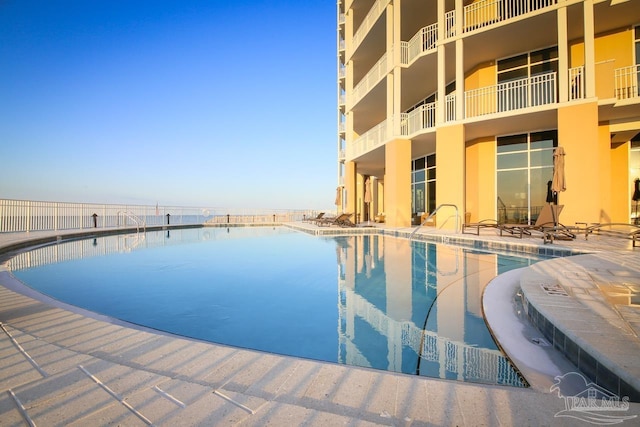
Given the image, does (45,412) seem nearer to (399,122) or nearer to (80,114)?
(399,122)

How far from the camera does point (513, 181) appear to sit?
458 inches

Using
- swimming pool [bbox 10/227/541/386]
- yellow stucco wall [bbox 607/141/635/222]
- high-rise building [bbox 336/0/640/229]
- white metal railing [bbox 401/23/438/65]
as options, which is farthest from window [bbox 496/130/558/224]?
swimming pool [bbox 10/227/541/386]

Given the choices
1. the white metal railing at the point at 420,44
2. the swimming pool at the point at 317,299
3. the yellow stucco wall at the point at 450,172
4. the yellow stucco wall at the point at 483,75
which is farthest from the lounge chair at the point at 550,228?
the white metal railing at the point at 420,44

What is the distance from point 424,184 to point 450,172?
→ 418 cm

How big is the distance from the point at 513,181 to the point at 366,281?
33.1ft

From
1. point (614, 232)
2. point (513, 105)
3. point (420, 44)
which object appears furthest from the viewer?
point (420, 44)

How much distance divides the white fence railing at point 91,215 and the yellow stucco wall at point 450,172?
52.3 feet

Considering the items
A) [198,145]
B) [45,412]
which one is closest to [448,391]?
[45,412]

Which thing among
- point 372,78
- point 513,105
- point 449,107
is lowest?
point 513,105

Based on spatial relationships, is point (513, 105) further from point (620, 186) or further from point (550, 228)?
point (550, 228)

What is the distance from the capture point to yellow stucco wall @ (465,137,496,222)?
39.6 feet

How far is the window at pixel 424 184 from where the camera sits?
14.4 m

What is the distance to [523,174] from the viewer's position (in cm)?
1138

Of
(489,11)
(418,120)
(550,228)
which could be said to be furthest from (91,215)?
(489,11)
